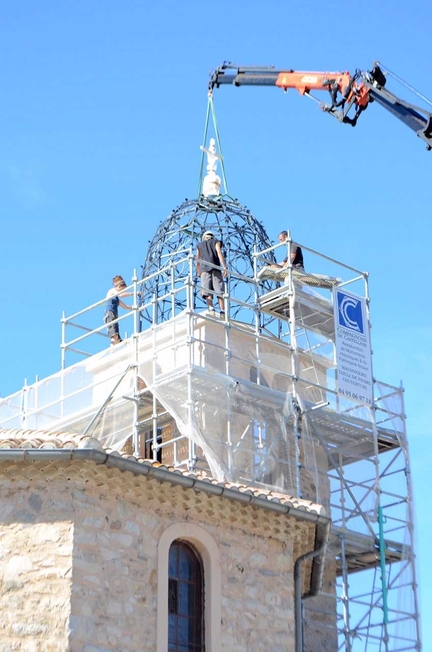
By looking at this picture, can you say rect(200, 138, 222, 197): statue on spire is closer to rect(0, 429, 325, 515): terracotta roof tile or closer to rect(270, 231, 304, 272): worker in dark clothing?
rect(270, 231, 304, 272): worker in dark clothing

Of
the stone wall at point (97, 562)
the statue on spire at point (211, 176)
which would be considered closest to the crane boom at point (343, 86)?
the statue on spire at point (211, 176)

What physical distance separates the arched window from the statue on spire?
393 inches

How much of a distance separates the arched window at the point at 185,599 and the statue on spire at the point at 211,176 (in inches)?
393

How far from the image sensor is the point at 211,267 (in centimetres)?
2398

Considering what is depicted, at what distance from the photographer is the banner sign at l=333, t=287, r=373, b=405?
24.4 m

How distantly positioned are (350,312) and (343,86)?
15.3ft

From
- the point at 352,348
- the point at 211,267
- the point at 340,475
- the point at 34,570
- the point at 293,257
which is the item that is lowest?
the point at 34,570

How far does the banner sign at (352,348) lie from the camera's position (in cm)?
2444

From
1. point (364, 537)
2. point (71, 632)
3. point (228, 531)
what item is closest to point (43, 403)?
point (364, 537)

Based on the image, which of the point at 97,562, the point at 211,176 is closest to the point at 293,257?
the point at 211,176

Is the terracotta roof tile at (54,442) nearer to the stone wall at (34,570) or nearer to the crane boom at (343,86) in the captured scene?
the stone wall at (34,570)

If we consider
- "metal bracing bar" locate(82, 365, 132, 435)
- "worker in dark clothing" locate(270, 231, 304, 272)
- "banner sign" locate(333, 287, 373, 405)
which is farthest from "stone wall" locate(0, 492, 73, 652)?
"worker in dark clothing" locate(270, 231, 304, 272)

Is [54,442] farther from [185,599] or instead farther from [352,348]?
[352,348]

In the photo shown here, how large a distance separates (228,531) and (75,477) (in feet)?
8.84
